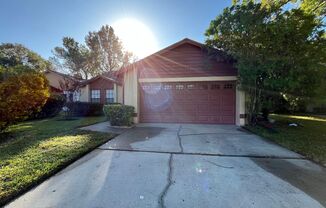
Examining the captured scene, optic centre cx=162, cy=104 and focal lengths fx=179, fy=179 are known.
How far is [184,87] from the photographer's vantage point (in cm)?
1016

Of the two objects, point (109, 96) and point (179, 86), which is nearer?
point (179, 86)

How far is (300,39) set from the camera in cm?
676

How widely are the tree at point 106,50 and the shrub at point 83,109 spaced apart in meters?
18.5

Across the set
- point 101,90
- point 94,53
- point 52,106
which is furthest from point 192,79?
point 94,53

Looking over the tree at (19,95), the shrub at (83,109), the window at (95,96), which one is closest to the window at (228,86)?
the tree at (19,95)

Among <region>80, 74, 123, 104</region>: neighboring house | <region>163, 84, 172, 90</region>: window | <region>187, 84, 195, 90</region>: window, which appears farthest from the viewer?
<region>80, 74, 123, 104</region>: neighboring house

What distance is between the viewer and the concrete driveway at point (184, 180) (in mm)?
2697

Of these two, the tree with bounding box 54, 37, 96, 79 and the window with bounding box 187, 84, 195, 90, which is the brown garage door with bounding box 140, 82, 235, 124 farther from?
the tree with bounding box 54, 37, 96, 79

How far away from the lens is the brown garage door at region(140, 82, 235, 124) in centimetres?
980

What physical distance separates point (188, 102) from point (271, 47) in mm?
4666

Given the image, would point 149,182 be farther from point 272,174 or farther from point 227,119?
point 227,119

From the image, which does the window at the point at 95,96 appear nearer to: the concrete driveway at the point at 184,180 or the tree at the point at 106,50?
the concrete driveway at the point at 184,180

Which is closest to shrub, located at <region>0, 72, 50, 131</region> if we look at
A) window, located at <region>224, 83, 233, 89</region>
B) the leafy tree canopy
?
window, located at <region>224, 83, 233, 89</region>

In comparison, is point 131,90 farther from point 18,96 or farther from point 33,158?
point 33,158
